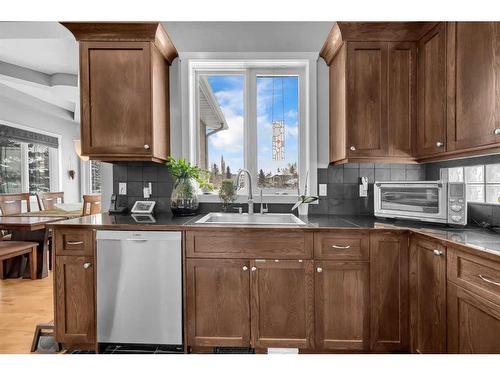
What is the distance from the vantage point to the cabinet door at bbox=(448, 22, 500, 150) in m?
1.46

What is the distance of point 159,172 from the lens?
2.55 m

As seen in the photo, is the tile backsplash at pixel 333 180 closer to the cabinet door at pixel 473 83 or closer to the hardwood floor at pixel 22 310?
the cabinet door at pixel 473 83

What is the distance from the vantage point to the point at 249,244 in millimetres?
1829

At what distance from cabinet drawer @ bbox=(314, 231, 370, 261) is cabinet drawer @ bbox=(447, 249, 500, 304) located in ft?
1.47

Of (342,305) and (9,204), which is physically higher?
(9,204)

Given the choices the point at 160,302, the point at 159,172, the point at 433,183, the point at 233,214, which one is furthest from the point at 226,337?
the point at 433,183

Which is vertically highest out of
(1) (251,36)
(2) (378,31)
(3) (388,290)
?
(1) (251,36)

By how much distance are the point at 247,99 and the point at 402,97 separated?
4.13 ft

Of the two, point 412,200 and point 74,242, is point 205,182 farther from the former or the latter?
point 412,200

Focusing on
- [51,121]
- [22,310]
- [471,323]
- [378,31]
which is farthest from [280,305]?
[51,121]

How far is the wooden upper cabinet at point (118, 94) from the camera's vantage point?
2123 millimetres

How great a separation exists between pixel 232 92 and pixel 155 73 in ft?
2.40

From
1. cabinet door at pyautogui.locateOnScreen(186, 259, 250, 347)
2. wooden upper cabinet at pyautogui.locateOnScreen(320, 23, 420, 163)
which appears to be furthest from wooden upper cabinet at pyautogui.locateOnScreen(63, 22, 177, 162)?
wooden upper cabinet at pyautogui.locateOnScreen(320, 23, 420, 163)

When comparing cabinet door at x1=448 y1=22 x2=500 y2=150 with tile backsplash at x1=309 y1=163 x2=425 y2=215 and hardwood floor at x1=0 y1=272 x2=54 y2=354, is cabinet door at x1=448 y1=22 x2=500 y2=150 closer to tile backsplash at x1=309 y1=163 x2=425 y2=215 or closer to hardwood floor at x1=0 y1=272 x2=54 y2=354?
tile backsplash at x1=309 y1=163 x2=425 y2=215
